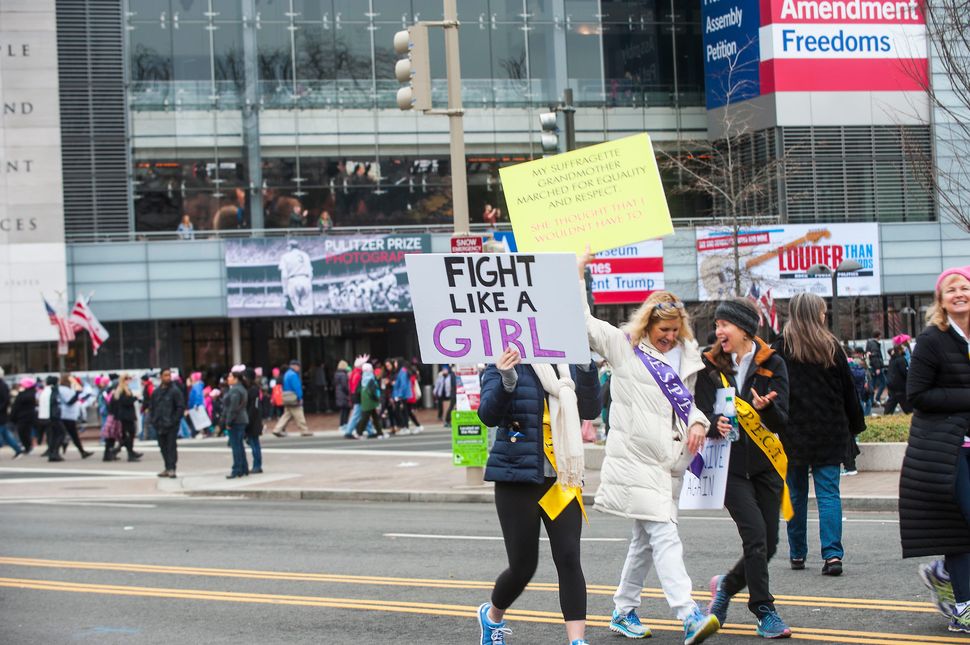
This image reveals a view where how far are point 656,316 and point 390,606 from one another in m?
3.34

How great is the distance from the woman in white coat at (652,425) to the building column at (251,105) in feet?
133

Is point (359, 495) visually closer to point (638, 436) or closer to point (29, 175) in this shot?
point (638, 436)

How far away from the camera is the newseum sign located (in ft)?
142

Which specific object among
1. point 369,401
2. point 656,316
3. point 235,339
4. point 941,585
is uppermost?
point 235,339

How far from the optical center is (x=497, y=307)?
22.4 feet

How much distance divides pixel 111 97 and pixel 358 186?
8.80 m

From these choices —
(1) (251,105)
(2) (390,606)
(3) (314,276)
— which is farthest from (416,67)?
(1) (251,105)

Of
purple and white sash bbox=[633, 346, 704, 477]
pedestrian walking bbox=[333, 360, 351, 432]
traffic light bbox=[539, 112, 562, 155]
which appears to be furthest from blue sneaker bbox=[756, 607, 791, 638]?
pedestrian walking bbox=[333, 360, 351, 432]

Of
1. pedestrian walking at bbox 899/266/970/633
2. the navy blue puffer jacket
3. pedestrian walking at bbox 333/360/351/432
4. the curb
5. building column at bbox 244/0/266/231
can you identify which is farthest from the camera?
building column at bbox 244/0/266/231

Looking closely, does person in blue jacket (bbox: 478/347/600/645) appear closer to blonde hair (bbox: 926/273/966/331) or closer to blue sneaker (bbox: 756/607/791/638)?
blue sneaker (bbox: 756/607/791/638)

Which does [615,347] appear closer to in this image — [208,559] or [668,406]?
[668,406]

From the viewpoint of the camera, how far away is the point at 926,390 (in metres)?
7.35

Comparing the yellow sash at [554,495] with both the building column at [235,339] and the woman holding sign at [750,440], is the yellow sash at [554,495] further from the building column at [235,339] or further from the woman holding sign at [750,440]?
the building column at [235,339]

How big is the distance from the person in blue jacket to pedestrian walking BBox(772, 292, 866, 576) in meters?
3.01
